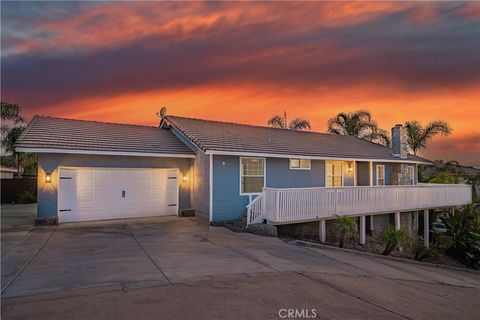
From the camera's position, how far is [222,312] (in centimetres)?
426

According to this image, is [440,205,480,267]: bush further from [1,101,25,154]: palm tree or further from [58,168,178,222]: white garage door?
[1,101,25,154]: palm tree

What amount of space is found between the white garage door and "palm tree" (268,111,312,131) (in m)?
15.6

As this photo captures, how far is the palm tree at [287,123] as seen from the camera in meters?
27.5

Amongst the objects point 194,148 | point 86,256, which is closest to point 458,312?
point 86,256

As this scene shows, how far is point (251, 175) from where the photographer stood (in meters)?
13.6

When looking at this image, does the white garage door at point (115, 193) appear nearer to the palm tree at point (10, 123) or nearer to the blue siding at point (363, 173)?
the blue siding at point (363, 173)

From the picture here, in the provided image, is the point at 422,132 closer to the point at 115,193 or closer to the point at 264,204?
the point at 264,204

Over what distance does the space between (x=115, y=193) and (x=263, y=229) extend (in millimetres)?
6179

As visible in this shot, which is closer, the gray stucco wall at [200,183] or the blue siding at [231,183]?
the blue siding at [231,183]

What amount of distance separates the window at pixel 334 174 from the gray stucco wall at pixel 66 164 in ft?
24.8

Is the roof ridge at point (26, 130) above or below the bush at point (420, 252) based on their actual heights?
above

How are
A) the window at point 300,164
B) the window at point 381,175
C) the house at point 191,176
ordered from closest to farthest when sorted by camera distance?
the house at point 191,176 → the window at point 300,164 → the window at point 381,175

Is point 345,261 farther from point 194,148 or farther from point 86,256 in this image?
point 194,148

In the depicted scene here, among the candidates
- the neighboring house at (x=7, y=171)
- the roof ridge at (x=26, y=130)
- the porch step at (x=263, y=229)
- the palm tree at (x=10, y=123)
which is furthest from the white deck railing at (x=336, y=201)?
the neighboring house at (x=7, y=171)
